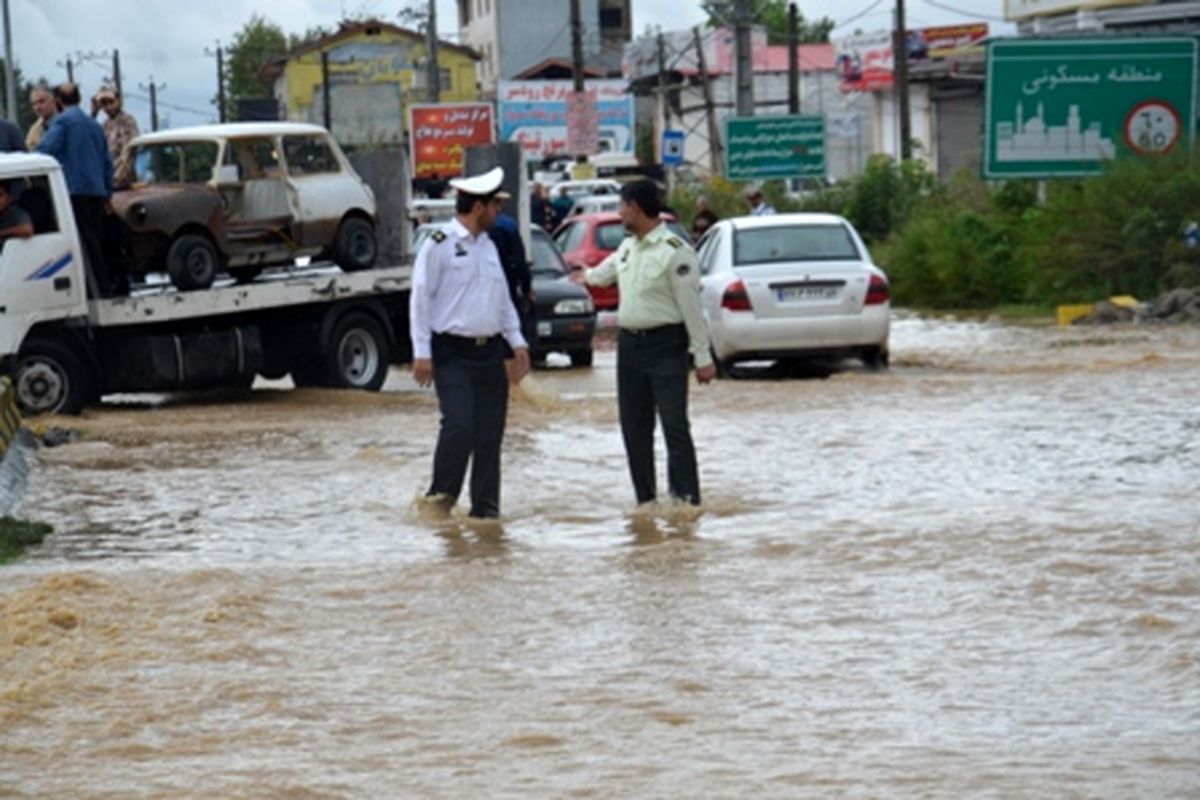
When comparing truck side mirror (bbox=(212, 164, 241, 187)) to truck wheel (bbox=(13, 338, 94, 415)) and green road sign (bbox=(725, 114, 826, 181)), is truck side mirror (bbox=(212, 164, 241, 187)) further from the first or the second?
green road sign (bbox=(725, 114, 826, 181))

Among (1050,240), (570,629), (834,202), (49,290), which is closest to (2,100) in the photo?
(834,202)

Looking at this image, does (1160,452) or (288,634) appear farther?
(1160,452)

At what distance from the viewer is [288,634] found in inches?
396

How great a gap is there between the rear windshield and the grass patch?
1086 cm

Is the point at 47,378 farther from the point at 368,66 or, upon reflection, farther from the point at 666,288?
the point at 368,66

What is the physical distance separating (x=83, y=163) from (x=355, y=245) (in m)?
Result: 3.35

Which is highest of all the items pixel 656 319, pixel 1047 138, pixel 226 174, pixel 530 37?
pixel 530 37

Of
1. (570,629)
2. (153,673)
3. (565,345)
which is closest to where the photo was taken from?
(153,673)

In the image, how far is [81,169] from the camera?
21109 mm

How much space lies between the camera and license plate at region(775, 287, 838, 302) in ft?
75.3

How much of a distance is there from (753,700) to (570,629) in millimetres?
1689

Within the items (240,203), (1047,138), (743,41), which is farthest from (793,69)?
(240,203)

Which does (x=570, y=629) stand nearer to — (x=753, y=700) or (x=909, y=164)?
(x=753, y=700)

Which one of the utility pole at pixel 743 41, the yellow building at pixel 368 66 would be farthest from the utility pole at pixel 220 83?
the utility pole at pixel 743 41
